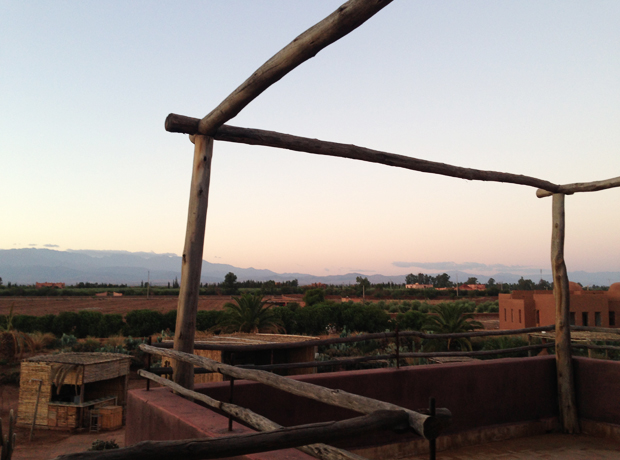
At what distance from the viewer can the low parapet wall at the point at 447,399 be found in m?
3.36

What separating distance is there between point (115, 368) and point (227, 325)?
19.0 ft

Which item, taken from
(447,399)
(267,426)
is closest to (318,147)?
(267,426)

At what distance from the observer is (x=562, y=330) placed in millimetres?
5602

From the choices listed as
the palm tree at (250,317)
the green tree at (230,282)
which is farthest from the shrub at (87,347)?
the green tree at (230,282)

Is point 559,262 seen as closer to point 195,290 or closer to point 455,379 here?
point 455,379

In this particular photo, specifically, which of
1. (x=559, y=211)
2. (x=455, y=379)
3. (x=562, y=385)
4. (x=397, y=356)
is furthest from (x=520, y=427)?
(x=559, y=211)

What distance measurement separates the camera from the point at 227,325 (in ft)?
46.9

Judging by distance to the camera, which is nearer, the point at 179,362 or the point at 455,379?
the point at 179,362

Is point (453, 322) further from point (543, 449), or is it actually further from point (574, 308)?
point (543, 449)

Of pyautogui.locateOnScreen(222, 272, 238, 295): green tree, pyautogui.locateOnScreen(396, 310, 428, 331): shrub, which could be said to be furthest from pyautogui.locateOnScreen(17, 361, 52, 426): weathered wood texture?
pyautogui.locateOnScreen(222, 272, 238, 295): green tree

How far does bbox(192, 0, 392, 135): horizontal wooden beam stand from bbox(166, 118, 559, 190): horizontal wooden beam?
126mm

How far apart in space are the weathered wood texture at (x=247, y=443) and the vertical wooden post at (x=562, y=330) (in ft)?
15.7

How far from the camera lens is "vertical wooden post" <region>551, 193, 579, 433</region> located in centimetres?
537

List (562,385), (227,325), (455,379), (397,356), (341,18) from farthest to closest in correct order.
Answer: (227,325) → (562,385) → (455,379) → (397,356) → (341,18)
